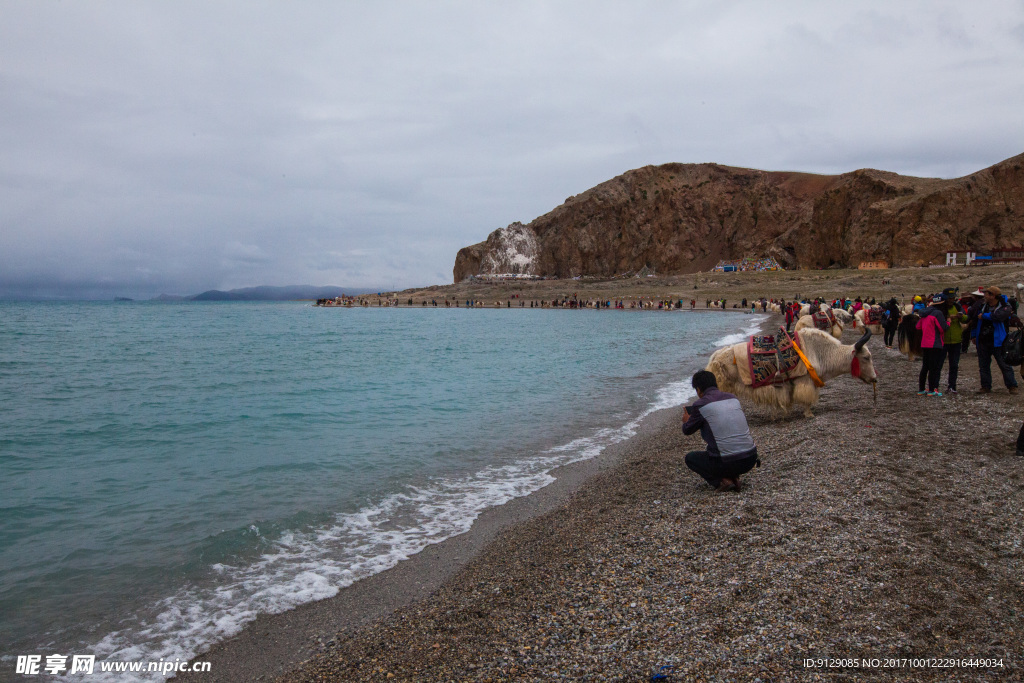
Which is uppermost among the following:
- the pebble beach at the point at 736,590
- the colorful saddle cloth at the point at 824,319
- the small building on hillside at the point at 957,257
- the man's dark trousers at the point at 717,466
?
the small building on hillside at the point at 957,257

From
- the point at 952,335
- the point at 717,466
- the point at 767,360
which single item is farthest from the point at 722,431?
the point at 952,335

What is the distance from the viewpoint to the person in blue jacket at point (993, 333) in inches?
432

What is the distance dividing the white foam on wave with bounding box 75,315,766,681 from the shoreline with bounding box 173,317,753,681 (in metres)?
0.16

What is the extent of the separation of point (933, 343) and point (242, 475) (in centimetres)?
1370

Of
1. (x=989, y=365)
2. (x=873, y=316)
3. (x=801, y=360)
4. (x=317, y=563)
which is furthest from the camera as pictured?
(x=873, y=316)

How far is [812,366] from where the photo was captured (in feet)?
34.2

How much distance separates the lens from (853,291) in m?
61.4

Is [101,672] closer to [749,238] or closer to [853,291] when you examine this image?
[853,291]

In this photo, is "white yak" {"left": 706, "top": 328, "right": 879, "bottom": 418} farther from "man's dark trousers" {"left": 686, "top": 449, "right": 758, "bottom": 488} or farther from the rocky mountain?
the rocky mountain

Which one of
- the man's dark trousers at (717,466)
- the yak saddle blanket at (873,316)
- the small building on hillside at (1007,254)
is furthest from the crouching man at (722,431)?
the small building on hillside at (1007,254)

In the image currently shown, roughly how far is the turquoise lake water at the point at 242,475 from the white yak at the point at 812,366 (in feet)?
9.93

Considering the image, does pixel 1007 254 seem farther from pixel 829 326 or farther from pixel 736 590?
pixel 736 590

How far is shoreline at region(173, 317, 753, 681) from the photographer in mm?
4910

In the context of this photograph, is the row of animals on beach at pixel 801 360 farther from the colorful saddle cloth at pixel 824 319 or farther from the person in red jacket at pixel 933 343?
the colorful saddle cloth at pixel 824 319
